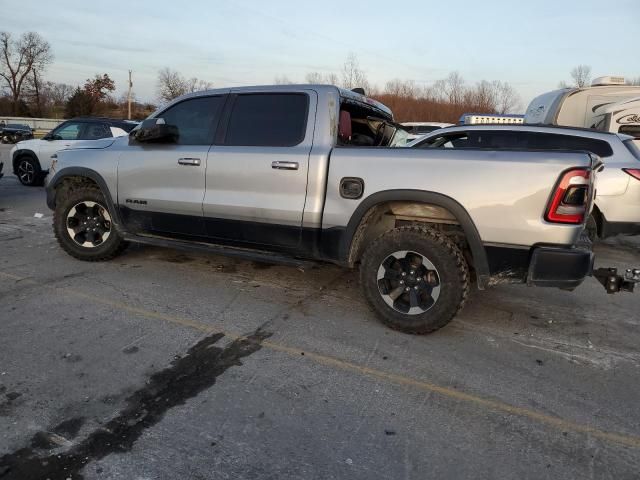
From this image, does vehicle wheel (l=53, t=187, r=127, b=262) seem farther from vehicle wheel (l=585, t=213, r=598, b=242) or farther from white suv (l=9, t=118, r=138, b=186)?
vehicle wheel (l=585, t=213, r=598, b=242)

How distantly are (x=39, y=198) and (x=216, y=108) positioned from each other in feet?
24.0

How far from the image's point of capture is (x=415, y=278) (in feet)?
13.2

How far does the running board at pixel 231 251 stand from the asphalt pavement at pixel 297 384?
0.38m

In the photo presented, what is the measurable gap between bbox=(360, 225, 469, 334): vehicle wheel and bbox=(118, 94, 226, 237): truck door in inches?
71.1

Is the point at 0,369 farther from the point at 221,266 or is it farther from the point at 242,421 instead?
the point at 221,266

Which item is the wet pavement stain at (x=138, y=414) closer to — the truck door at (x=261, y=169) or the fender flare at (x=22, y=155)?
the truck door at (x=261, y=169)

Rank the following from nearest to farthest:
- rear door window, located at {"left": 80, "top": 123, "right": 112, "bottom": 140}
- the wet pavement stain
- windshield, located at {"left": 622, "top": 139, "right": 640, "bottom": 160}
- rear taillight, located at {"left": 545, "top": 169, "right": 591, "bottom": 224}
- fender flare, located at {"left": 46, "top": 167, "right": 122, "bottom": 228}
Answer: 1. the wet pavement stain
2. rear taillight, located at {"left": 545, "top": 169, "right": 591, "bottom": 224}
3. fender flare, located at {"left": 46, "top": 167, "right": 122, "bottom": 228}
4. windshield, located at {"left": 622, "top": 139, "right": 640, "bottom": 160}
5. rear door window, located at {"left": 80, "top": 123, "right": 112, "bottom": 140}

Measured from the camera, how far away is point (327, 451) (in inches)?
100

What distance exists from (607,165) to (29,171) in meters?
11.9

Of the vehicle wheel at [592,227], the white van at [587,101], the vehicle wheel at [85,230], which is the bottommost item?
the vehicle wheel at [85,230]

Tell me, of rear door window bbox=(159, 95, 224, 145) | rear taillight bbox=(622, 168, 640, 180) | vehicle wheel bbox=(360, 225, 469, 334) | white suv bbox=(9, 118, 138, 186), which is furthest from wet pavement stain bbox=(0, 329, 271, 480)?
white suv bbox=(9, 118, 138, 186)

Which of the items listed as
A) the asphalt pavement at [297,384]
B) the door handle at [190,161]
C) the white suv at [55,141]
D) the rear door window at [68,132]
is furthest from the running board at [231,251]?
the rear door window at [68,132]

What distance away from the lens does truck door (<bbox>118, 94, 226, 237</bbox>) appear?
4.82 m

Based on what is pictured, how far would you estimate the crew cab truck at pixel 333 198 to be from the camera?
3.56 meters
